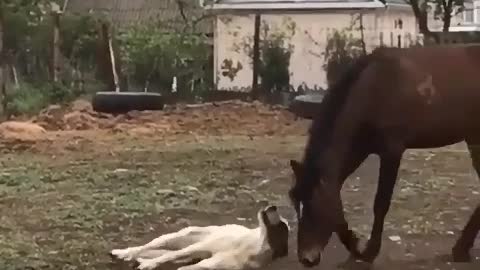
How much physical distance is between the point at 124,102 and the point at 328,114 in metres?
7.97

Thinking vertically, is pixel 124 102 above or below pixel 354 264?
below

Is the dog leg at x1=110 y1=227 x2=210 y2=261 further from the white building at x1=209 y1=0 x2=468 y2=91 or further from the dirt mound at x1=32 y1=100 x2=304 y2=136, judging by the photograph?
the white building at x1=209 y1=0 x2=468 y2=91

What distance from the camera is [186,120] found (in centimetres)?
1090

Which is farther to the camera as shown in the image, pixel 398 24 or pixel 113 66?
pixel 398 24

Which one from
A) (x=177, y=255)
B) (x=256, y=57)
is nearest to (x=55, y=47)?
(x=256, y=57)

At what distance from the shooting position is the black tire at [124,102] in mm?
11688

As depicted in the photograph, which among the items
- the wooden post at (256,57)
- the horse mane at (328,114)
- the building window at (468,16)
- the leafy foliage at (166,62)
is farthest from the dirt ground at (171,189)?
the building window at (468,16)

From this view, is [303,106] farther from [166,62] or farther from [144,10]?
[144,10]

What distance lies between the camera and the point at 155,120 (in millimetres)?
10898

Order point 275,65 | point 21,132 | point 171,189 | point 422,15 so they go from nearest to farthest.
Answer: point 171,189 → point 21,132 → point 275,65 → point 422,15

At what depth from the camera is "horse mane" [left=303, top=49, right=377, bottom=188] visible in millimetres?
3891

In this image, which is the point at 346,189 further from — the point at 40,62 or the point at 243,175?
the point at 40,62

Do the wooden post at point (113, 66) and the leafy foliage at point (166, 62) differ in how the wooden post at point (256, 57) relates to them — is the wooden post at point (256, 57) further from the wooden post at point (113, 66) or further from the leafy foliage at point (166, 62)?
the wooden post at point (113, 66)

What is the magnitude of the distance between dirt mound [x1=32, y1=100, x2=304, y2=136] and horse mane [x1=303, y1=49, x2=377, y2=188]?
6.15 m
